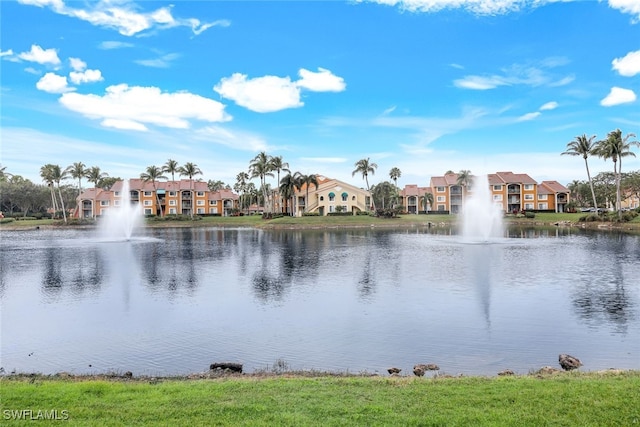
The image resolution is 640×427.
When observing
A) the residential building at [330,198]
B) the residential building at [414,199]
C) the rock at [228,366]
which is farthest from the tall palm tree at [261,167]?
the rock at [228,366]

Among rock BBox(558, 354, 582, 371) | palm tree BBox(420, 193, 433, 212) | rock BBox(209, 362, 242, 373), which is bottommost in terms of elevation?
rock BBox(558, 354, 582, 371)

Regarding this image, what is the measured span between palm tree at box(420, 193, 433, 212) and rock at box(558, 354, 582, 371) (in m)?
126

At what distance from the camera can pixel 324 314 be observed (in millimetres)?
22078

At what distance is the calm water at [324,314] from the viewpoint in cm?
1605

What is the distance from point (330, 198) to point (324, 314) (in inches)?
3948

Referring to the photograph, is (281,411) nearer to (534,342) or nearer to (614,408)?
(614,408)

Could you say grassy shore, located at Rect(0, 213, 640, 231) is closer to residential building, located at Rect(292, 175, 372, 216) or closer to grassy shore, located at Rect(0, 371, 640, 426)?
residential building, located at Rect(292, 175, 372, 216)

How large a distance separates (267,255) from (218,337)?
29429 mm

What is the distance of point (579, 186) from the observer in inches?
5955

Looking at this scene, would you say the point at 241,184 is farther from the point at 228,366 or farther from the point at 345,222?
the point at 228,366

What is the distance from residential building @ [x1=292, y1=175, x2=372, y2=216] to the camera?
122m

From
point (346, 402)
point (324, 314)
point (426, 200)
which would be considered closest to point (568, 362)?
point (346, 402)

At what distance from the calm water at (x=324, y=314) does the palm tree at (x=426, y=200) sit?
98.5 m

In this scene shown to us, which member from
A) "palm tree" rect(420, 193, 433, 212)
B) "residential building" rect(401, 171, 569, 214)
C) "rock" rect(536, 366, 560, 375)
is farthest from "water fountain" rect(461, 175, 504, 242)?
"palm tree" rect(420, 193, 433, 212)
